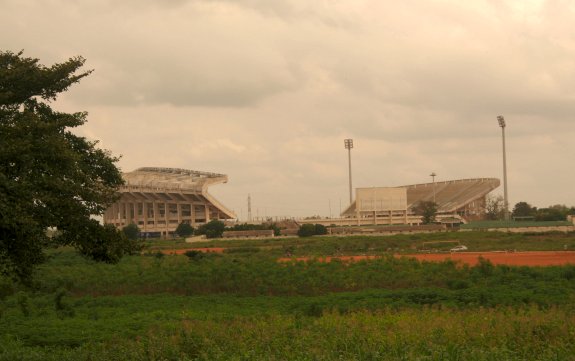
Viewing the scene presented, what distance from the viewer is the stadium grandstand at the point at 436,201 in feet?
368

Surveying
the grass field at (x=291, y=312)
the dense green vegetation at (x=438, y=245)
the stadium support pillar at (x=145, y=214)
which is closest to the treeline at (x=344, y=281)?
the grass field at (x=291, y=312)

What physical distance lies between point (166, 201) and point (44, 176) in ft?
357

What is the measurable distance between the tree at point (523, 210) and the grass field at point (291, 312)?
3751 inches

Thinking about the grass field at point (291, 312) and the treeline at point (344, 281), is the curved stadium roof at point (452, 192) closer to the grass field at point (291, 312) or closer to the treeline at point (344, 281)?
the treeline at point (344, 281)

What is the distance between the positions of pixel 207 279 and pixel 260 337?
674 inches

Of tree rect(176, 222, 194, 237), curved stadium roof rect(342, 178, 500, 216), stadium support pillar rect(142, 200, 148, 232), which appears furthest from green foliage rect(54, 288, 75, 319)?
curved stadium roof rect(342, 178, 500, 216)

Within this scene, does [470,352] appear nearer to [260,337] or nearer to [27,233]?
[260,337]

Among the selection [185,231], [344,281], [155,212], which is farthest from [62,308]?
[155,212]

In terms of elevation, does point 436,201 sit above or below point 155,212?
above

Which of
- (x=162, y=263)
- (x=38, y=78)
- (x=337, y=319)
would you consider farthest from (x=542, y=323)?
(x=162, y=263)

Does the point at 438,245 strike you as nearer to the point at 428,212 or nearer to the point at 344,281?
the point at 344,281

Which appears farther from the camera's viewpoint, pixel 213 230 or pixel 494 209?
pixel 494 209

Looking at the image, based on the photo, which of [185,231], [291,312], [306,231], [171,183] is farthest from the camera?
[171,183]

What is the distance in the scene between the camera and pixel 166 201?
12481 centimetres
